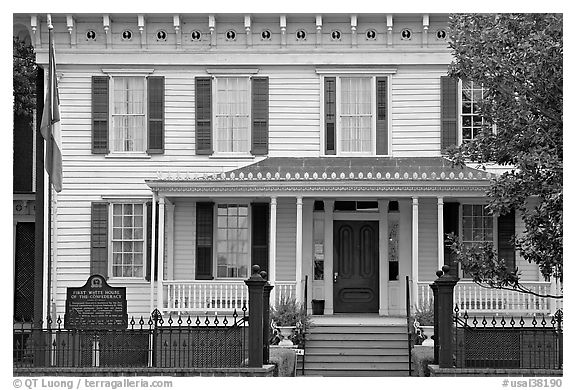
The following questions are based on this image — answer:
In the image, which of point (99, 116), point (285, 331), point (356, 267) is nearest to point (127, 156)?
point (99, 116)

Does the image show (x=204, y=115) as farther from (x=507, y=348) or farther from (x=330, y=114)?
(x=507, y=348)

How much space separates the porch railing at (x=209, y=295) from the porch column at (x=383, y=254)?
2272 millimetres

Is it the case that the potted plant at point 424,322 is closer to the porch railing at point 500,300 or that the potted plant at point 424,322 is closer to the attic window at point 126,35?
the porch railing at point 500,300

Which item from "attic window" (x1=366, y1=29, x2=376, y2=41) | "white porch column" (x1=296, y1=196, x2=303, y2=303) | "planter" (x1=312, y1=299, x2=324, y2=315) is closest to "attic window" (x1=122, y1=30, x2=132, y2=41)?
"attic window" (x1=366, y1=29, x2=376, y2=41)

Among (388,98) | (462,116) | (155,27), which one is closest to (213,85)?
(155,27)

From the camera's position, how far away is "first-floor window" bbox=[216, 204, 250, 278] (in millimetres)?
25969

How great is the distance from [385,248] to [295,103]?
13.0 feet

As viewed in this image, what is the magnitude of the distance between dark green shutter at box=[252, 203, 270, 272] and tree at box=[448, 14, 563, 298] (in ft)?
28.6

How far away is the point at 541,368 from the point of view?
17938 millimetres

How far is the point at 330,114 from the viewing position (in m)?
26.0

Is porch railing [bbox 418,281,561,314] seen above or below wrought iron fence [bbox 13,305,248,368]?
above

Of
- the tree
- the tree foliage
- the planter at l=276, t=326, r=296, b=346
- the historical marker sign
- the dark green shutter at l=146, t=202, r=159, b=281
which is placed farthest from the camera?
the tree foliage

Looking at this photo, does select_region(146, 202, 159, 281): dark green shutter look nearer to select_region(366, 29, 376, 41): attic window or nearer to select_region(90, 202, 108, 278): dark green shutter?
select_region(90, 202, 108, 278): dark green shutter

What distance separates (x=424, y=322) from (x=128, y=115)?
27.6ft
